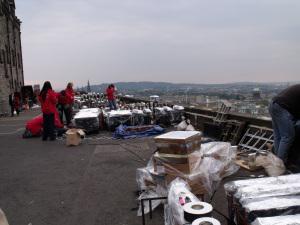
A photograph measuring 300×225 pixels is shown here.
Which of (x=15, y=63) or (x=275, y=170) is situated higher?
(x=15, y=63)

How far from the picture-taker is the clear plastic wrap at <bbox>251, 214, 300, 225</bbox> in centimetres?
278

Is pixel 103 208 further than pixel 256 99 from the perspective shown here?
No

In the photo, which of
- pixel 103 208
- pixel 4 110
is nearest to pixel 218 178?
pixel 103 208

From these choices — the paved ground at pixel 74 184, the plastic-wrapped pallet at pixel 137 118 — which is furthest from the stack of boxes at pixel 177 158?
the plastic-wrapped pallet at pixel 137 118

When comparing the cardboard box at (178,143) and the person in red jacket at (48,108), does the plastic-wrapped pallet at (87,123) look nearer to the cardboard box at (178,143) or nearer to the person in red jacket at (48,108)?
the person in red jacket at (48,108)

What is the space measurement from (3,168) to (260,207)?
7180mm

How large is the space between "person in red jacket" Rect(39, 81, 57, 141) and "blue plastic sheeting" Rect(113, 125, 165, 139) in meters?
2.28

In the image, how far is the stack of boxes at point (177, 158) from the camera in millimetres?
5531

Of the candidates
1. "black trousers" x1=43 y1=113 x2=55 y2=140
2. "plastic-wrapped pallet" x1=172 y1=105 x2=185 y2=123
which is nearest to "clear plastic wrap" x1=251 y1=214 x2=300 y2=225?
"black trousers" x1=43 y1=113 x2=55 y2=140

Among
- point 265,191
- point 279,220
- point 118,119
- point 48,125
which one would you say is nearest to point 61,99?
point 118,119

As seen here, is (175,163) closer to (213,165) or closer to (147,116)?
(213,165)

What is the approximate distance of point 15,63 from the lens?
136 ft

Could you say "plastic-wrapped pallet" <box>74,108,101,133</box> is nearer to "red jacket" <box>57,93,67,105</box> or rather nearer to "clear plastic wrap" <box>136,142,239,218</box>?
"red jacket" <box>57,93,67,105</box>

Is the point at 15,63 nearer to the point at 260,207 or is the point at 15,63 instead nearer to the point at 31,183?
the point at 31,183
